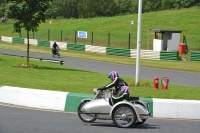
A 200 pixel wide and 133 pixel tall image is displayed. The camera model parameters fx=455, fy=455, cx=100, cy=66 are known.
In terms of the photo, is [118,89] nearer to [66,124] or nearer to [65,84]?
[66,124]

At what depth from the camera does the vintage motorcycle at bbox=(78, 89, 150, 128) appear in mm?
11609

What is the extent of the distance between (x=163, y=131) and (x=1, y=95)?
6397 millimetres

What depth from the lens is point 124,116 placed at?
11.6 m

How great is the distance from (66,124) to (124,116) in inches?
61.7

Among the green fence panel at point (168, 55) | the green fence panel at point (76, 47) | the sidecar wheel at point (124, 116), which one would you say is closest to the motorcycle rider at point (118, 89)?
the sidecar wheel at point (124, 116)

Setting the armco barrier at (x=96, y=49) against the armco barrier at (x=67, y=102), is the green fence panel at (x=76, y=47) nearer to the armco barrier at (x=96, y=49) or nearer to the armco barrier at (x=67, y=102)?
the armco barrier at (x=96, y=49)

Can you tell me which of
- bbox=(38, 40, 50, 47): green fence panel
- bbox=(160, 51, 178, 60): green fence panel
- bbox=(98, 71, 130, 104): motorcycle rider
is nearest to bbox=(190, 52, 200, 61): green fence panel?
bbox=(160, 51, 178, 60): green fence panel

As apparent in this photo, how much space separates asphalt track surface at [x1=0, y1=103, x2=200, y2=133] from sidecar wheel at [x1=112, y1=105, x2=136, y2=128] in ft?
0.56

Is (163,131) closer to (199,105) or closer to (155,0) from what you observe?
(199,105)

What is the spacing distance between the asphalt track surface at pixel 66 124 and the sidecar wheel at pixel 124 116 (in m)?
0.17

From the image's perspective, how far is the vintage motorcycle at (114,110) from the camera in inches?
457

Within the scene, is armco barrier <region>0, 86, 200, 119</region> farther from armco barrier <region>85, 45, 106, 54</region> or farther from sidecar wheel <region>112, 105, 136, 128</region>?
armco barrier <region>85, 45, 106, 54</region>

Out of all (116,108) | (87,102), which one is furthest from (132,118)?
(87,102)

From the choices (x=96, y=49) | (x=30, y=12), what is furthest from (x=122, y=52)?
(x=30, y=12)
